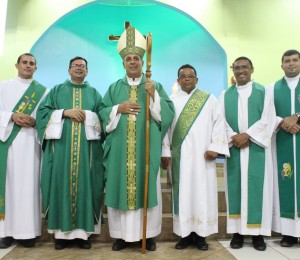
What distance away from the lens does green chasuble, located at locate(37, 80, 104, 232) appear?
139 inches

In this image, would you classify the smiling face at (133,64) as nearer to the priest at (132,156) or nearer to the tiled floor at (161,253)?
the priest at (132,156)

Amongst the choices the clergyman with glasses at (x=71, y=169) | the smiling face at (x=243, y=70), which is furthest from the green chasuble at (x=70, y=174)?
the smiling face at (x=243, y=70)

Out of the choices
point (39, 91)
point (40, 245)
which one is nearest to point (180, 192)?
point (40, 245)

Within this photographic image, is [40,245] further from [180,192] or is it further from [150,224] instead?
[180,192]

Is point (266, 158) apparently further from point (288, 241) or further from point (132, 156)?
point (132, 156)

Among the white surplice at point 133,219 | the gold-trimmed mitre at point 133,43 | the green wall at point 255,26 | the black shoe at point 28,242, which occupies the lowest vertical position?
the black shoe at point 28,242

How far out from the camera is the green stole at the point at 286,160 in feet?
12.0

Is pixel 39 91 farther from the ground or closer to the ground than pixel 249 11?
closer to the ground

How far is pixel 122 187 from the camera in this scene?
345 centimetres

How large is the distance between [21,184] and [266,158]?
2.48 meters

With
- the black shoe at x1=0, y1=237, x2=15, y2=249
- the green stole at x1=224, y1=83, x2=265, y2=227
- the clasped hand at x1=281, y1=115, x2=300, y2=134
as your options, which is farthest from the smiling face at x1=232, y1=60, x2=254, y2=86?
the black shoe at x1=0, y1=237, x2=15, y2=249

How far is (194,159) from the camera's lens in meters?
3.58

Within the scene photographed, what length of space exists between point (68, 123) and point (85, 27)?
517 cm

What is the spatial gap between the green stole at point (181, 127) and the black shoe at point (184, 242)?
0.93ft
